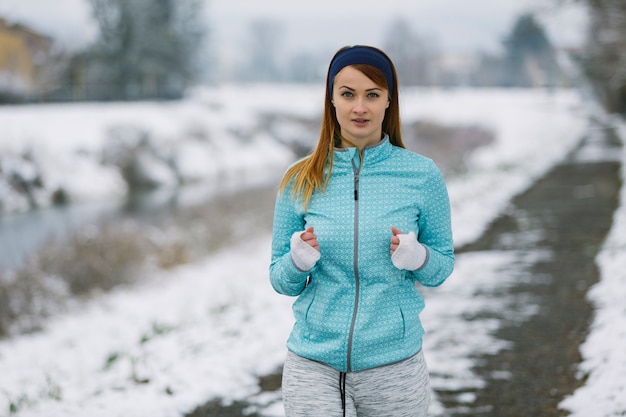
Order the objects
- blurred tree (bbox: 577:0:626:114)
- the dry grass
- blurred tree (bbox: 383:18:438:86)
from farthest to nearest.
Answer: blurred tree (bbox: 383:18:438:86) < blurred tree (bbox: 577:0:626:114) < the dry grass

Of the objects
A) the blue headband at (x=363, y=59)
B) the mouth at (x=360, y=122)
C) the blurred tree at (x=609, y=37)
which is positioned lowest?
the mouth at (x=360, y=122)

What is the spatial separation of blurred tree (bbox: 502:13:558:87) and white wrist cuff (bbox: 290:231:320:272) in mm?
86979

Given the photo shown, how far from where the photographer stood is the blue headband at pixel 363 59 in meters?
2.56

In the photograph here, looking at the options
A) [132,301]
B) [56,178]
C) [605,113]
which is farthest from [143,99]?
[132,301]

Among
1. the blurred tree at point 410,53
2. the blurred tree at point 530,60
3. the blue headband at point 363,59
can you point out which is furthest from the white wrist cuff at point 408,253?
the blurred tree at point 410,53

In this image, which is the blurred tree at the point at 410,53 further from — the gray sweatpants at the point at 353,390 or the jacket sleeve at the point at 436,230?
the gray sweatpants at the point at 353,390

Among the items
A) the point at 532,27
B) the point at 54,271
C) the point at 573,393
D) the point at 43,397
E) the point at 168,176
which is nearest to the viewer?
the point at 573,393

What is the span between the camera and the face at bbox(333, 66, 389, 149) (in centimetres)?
258

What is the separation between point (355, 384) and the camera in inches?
102

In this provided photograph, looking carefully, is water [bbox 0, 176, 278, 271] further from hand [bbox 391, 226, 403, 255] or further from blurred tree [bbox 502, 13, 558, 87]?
blurred tree [bbox 502, 13, 558, 87]

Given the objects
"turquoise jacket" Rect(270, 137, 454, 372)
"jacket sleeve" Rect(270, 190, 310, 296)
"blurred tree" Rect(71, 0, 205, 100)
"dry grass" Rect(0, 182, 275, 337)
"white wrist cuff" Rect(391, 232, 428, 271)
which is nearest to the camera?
"white wrist cuff" Rect(391, 232, 428, 271)

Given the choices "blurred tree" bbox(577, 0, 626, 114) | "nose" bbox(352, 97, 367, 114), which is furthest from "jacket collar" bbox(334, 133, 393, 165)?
"blurred tree" bbox(577, 0, 626, 114)

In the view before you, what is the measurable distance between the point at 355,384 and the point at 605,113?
167 feet

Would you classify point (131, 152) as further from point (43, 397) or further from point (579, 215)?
point (43, 397)
